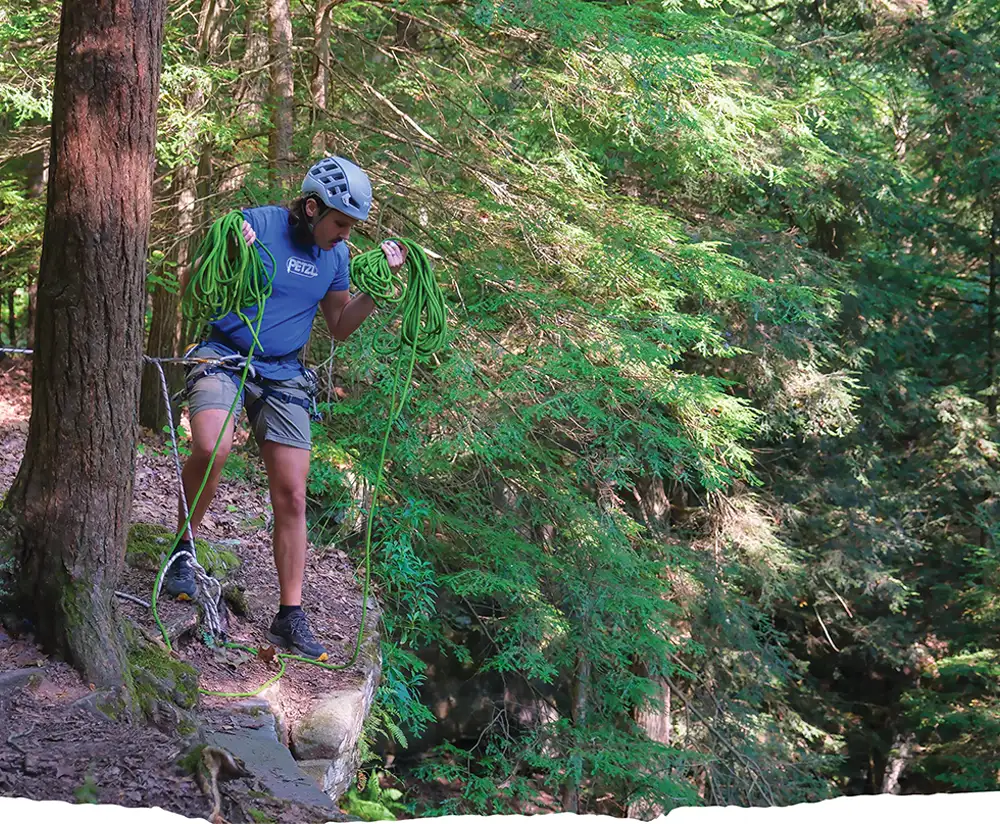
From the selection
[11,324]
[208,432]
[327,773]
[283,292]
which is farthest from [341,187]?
[11,324]

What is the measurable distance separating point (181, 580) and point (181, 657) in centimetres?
28

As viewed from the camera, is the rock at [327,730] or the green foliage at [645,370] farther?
the green foliage at [645,370]

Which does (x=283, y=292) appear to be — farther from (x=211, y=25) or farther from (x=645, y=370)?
(x=211, y=25)

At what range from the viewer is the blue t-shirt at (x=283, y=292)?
2.76m

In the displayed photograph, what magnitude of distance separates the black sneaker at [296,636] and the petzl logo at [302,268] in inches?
39.5

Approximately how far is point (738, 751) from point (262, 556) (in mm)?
5343

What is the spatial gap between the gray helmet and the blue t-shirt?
158 millimetres

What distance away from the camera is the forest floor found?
1919 mm

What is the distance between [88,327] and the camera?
2.28 meters

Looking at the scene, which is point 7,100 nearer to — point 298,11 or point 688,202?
point 298,11

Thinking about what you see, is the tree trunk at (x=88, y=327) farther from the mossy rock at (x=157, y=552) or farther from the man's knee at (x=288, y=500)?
the mossy rock at (x=157, y=552)

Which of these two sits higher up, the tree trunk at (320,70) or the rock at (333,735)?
the tree trunk at (320,70)

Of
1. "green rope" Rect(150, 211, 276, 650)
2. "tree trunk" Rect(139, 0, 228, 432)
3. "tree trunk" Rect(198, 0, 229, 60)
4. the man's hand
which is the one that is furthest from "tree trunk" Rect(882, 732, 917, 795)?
"green rope" Rect(150, 211, 276, 650)

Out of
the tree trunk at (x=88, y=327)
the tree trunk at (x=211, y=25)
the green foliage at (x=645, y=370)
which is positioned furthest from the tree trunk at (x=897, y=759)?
the tree trunk at (x=88, y=327)
